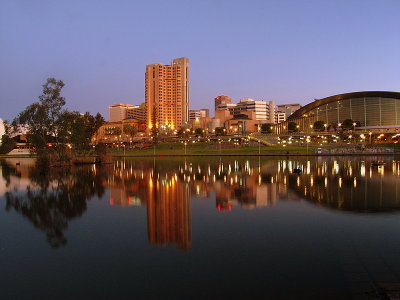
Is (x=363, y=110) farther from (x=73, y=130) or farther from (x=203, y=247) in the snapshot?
(x=203, y=247)

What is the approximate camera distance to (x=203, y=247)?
40.6ft

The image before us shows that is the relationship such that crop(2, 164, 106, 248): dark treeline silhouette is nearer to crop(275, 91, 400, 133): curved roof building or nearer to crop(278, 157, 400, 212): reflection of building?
crop(278, 157, 400, 212): reflection of building

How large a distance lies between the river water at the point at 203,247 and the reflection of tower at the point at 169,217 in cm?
5

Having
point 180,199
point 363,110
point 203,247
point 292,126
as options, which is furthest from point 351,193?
point 292,126

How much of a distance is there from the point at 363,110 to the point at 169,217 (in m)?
155

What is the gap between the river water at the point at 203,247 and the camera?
9.05 meters

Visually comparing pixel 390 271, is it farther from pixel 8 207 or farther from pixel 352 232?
pixel 8 207

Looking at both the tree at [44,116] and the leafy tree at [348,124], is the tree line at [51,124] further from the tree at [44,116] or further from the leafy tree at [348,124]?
the leafy tree at [348,124]

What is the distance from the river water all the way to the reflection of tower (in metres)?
0.05

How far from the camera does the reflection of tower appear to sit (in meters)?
13.5

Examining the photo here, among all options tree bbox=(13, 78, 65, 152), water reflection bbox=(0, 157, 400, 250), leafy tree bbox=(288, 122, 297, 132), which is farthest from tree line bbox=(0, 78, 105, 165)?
leafy tree bbox=(288, 122, 297, 132)

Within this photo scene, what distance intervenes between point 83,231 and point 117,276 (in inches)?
234

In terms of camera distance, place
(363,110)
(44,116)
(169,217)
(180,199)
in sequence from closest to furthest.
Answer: (169,217) < (180,199) < (44,116) < (363,110)

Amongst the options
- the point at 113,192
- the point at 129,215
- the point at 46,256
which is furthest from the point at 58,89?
the point at 46,256
